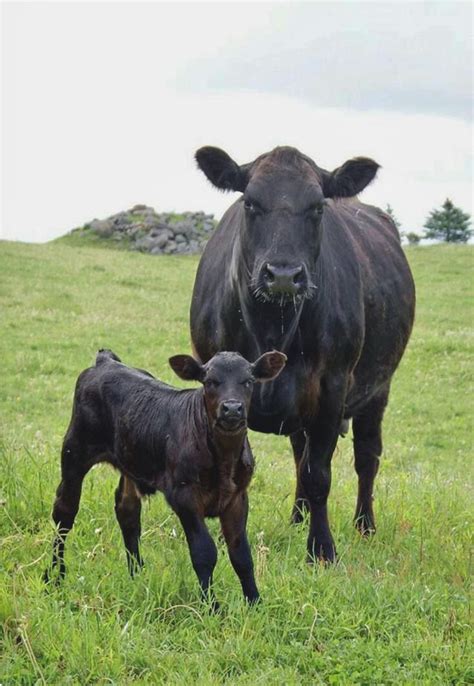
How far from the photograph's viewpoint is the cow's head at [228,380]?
5211mm

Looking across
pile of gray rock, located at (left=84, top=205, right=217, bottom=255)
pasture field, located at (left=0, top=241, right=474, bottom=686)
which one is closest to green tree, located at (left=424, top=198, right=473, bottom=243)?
pile of gray rock, located at (left=84, top=205, right=217, bottom=255)

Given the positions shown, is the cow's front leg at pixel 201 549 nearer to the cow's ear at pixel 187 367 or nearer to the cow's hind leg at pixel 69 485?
the cow's ear at pixel 187 367

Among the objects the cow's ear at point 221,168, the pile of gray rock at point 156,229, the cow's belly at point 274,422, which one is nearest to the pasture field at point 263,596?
the cow's belly at point 274,422

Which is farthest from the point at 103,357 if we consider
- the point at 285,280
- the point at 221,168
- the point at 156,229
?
the point at 156,229

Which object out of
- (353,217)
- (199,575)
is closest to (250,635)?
(199,575)

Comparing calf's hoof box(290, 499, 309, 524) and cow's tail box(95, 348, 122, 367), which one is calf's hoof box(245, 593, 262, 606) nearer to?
cow's tail box(95, 348, 122, 367)

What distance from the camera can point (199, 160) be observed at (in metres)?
7.31

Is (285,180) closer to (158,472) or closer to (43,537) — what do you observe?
(158,472)

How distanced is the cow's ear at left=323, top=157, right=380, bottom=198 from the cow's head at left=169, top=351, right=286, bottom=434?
2187mm

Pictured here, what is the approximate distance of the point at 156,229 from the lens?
47.2m

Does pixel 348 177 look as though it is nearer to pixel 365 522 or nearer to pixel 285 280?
pixel 285 280

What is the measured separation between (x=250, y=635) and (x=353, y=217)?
503 centimetres

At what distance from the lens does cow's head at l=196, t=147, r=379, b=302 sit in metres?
6.25

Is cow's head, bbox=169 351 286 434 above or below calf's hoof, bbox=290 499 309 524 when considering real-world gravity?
above
